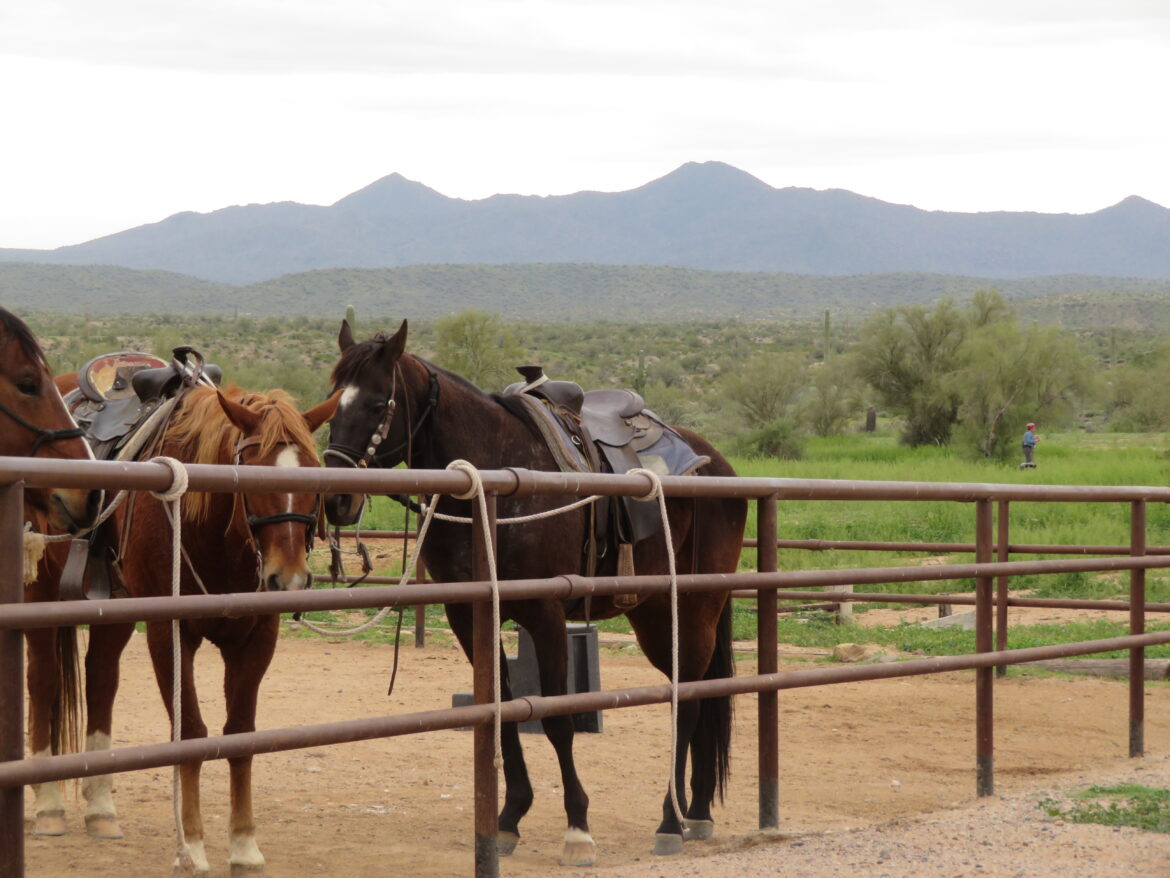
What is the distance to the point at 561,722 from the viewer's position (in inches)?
194

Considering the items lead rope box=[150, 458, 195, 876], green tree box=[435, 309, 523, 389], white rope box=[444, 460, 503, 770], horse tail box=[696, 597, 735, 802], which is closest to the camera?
lead rope box=[150, 458, 195, 876]

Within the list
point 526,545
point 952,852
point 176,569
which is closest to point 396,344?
point 526,545

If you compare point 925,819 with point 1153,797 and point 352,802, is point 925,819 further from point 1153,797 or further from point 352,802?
point 352,802

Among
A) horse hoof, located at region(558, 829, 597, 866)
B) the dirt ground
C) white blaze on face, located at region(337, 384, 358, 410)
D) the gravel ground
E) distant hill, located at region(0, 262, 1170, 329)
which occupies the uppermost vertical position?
distant hill, located at region(0, 262, 1170, 329)

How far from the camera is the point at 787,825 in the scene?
5527 mm

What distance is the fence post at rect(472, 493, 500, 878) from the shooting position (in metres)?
3.99

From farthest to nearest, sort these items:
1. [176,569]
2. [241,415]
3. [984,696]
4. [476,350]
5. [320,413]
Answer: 1. [476,350]
2. [984,696]
3. [320,413]
4. [241,415]
5. [176,569]

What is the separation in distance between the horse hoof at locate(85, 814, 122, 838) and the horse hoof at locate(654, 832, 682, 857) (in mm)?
2192

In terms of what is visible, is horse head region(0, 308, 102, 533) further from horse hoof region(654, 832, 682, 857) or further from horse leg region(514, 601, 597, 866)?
horse hoof region(654, 832, 682, 857)

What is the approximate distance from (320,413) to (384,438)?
296 millimetres

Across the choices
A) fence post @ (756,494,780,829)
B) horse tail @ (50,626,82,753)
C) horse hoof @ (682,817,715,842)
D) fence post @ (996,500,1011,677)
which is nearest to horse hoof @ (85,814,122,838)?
horse tail @ (50,626,82,753)

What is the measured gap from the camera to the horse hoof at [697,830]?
17.7 feet

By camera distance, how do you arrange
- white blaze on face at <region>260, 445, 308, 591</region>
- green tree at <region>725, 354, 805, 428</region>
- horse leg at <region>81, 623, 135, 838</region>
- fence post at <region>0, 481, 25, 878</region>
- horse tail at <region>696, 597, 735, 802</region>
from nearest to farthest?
Answer: fence post at <region>0, 481, 25, 878</region>, white blaze on face at <region>260, 445, 308, 591</region>, horse leg at <region>81, 623, 135, 838</region>, horse tail at <region>696, 597, 735, 802</region>, green tree at <region>725, 354, 805, 428</region>

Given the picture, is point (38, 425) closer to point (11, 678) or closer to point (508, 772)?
point (11, 678)
